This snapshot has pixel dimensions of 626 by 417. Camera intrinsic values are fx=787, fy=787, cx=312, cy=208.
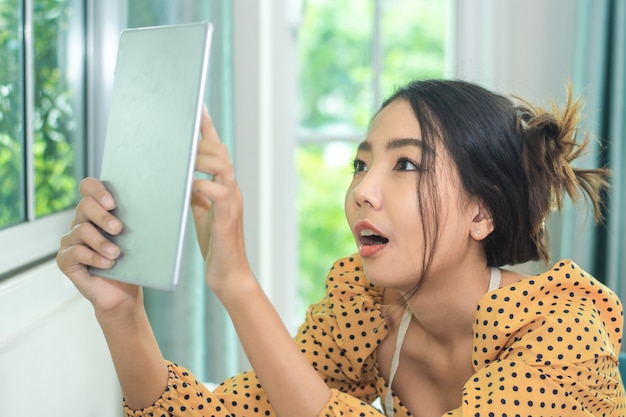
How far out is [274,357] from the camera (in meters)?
1.01

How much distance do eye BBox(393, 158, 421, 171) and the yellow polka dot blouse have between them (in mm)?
217

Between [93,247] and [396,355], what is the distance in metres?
0.60

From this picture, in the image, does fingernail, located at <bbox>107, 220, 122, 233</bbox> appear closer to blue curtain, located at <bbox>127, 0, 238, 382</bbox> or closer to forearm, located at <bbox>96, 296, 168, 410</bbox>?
forearm, located at <bbox>96, 296, 168, 410</bbox>

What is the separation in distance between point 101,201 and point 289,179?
5.75ft

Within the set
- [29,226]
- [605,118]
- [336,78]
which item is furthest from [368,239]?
[336,78]

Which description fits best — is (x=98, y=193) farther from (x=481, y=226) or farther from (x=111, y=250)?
(x=481, y=226)

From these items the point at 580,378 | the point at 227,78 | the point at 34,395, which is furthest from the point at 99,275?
the point at 227,78

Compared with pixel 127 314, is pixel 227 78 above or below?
above

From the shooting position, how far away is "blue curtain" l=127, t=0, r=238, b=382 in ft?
7.05

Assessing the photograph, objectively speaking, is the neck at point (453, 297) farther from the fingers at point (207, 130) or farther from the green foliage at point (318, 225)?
the green foliage at point (318, 225)

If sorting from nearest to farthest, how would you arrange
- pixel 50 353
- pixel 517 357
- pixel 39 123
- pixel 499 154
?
pixel 517 357 → pixel 499 154 → pixel 50 353 → pixel 39 123

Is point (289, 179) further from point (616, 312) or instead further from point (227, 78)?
point (616, 312)

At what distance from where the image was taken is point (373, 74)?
2623 mm

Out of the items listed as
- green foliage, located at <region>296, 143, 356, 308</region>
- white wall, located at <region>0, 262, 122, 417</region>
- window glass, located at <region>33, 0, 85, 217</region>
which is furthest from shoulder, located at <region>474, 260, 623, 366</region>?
green foliage, located at <region>296, 143, 356, 308</region>
